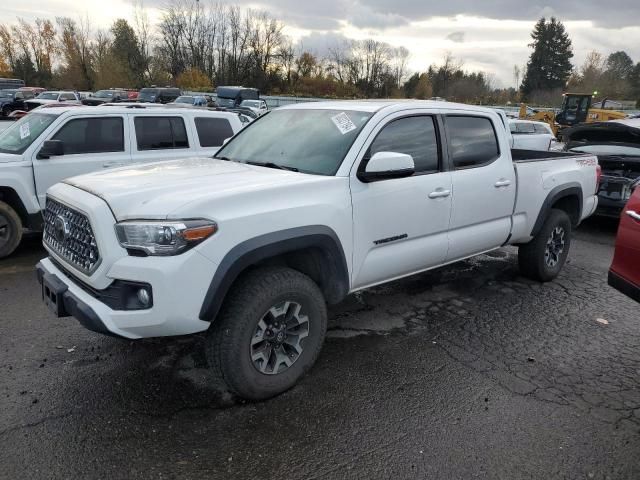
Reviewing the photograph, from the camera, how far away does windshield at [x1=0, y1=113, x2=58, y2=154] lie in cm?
615

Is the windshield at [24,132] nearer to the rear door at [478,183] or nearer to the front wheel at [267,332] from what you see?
the front wheel at [267,332]

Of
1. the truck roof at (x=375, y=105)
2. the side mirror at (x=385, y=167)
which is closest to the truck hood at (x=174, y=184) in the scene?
the side mirror at (x=385, y=167)

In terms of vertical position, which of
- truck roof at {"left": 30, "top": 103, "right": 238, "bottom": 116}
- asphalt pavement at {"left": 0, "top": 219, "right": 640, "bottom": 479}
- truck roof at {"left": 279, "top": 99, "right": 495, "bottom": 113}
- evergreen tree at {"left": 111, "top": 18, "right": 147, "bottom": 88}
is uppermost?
evergreen tree at {"left": 111, "top": 18, "right": 147, "bottom": 88}

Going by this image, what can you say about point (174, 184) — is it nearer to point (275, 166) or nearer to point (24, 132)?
point (275, 166)

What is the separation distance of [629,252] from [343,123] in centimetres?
217

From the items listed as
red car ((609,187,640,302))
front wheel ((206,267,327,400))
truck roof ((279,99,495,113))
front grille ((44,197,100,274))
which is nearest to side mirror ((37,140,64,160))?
front grille ((44,197,100,274))

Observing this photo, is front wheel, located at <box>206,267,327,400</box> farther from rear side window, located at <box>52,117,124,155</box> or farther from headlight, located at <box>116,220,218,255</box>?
rear side window, located at <box>52,117,124,155</box>

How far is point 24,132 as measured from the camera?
20.8ft

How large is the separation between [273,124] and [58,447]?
2.88m

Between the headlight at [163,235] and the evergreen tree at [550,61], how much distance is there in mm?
80337

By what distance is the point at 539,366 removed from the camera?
3.74 metres

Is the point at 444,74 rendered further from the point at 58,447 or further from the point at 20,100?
the point at 58,447

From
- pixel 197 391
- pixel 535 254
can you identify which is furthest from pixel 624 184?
pixel 197 391

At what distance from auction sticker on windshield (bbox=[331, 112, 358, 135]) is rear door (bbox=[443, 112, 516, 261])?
0.97m
